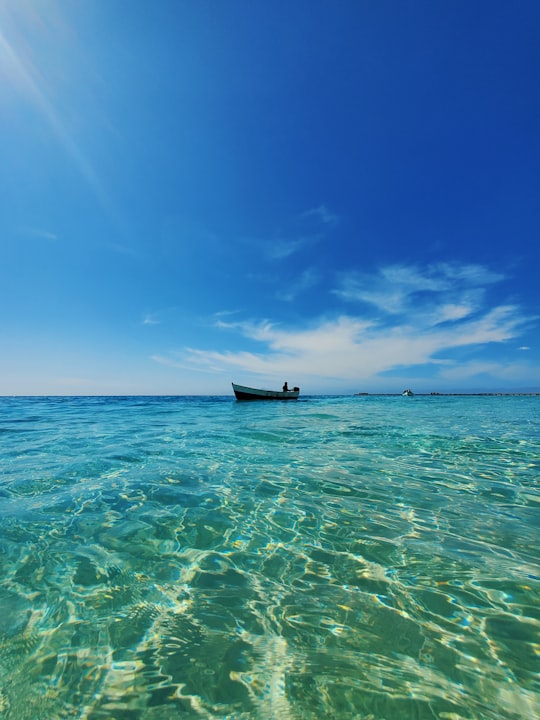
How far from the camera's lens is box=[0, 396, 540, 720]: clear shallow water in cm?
223

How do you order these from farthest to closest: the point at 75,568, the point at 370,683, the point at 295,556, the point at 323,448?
the point at 323,448
the point at 295,556
the point at 75,568
the point at 370,683

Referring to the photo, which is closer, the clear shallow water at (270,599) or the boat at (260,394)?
the clear shallow water at (270,599)

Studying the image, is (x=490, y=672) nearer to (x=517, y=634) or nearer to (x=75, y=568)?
(x=517, y=634)

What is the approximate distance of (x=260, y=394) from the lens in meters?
55.2

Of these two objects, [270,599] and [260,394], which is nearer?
[270,599]

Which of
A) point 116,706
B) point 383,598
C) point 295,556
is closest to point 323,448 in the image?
point 295,556

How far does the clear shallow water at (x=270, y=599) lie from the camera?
223cm

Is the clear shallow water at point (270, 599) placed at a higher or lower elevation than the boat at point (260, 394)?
lower

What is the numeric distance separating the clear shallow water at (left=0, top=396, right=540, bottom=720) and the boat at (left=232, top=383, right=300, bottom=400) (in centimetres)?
4638

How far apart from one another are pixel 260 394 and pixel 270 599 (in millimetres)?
52127

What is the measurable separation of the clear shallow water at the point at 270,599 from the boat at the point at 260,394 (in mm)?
46380

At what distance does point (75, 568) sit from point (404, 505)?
521 cm

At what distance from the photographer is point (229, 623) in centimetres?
292

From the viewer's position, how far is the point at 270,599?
3.24 metres
